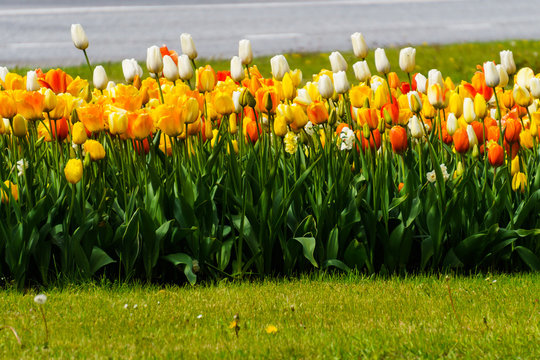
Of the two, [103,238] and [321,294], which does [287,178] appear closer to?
[321,294]

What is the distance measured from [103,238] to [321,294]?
40.7 inches

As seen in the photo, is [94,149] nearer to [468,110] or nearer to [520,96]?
[468,110]

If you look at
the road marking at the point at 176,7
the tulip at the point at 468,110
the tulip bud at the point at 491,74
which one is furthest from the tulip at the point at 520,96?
the road marking at the point at 176,7

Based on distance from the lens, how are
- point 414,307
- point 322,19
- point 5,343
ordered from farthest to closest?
point 322,19 → point 414,307 → point 5,343

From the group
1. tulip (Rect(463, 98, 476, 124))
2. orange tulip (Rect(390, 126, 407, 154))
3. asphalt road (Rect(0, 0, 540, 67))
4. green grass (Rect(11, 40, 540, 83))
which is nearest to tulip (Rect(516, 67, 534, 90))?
tulip (Rect(463, 98, 476, 124))

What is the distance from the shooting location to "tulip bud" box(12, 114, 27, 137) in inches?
151

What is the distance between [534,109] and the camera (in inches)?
180

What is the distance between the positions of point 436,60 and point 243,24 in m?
4.67

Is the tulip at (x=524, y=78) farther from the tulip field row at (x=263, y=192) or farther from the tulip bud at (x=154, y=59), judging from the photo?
the tulip bud at (x=154, y=59)

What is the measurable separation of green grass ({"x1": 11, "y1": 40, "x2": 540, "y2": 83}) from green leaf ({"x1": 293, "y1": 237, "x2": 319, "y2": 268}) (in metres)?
5.55

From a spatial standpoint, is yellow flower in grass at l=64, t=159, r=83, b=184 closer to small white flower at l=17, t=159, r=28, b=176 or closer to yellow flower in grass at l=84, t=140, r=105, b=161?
yellow flower in grass at l=84, t=140, r=105, b=161

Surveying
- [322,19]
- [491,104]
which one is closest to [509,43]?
[322,19]

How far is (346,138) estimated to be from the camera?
13.2ft

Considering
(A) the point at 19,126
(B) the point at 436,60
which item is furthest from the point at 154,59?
(B) the point at 436,60
